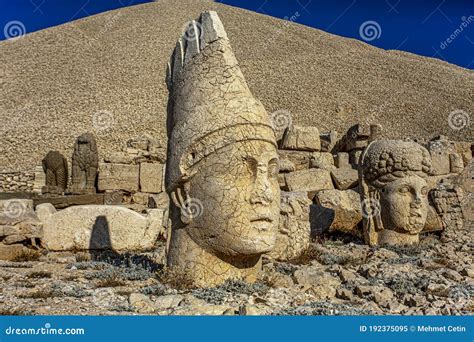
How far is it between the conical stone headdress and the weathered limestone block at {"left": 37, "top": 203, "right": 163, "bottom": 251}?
322 cm

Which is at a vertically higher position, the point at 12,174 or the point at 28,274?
the point at 12,174

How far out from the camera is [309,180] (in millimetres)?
13914

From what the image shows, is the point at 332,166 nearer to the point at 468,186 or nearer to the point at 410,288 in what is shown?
the point at 468,186

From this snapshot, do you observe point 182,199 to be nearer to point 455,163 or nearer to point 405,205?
point 405,205

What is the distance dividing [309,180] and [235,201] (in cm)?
882

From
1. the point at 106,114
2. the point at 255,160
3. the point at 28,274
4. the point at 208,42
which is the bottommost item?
the point at 28,274

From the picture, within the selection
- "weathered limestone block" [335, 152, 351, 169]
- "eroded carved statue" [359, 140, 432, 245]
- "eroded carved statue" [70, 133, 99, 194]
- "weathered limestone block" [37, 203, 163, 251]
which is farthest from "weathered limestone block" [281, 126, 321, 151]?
"weathered limestone block" [37, 203, 163, 251]

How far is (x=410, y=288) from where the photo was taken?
222 inches

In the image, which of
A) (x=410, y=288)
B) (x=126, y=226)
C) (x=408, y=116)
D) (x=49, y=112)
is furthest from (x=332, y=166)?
(x=49, y=112)

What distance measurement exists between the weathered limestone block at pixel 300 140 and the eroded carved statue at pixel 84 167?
590 cm

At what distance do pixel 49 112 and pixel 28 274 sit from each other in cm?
2353

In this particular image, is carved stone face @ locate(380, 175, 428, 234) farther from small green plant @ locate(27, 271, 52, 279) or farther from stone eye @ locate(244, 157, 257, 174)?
small green plant @ locate(27, 271, 52, 279)

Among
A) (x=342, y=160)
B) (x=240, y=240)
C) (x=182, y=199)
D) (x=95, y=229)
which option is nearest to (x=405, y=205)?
(x=240, y=240)

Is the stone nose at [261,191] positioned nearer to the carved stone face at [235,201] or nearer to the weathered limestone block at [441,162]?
the carved stone face at [235,201]
